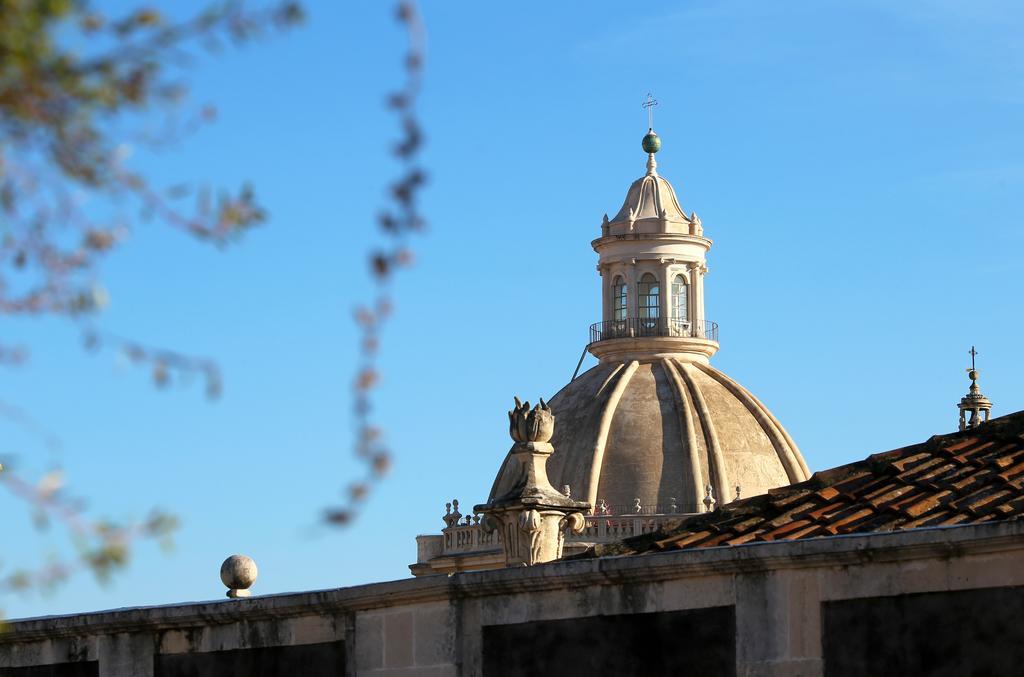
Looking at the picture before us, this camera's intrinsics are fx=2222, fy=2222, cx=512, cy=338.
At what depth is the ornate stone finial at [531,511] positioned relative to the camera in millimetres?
23406

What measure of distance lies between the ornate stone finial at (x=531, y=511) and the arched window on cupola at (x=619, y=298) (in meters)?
47.7

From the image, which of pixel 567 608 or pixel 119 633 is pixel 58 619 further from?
pixel 567 608

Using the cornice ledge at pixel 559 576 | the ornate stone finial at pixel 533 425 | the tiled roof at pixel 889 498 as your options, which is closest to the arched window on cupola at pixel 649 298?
the ornate stone finial at pixel 533 425

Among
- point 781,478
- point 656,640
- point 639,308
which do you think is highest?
point 639,308

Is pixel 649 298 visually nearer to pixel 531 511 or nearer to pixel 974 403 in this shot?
pixel 974 403

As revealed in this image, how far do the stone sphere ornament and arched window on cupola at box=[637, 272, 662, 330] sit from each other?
55.2 m

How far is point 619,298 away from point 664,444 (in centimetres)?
643

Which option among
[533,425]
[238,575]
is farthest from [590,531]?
[238,575]

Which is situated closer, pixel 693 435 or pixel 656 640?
pixel 656 640

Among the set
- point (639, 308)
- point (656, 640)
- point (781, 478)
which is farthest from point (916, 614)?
point (639, 308)

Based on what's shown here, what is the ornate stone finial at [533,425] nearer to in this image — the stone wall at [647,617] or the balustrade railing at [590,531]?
the stone wall at [647,617]

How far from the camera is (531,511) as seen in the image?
23719 millimetres

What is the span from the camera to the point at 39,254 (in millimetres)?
5645

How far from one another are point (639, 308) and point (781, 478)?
334 inches
